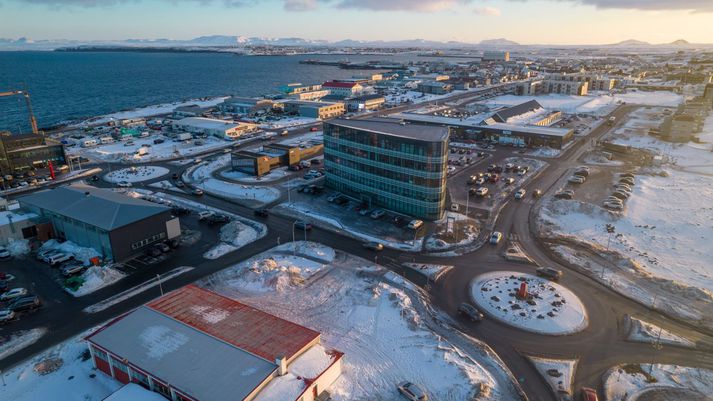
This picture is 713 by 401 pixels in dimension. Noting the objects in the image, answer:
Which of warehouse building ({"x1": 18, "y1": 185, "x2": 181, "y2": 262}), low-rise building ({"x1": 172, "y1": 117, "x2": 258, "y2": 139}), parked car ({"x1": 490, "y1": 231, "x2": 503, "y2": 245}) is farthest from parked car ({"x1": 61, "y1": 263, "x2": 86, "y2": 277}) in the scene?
low-rise building ({"x1": 172, "y1": 117, "x2": 258, "y2": 139})

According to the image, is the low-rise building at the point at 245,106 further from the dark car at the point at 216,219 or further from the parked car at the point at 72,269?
the parked car at the point at 72,269

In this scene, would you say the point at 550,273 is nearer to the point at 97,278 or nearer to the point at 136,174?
the point at 97,278

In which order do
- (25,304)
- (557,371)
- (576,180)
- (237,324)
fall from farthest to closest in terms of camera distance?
(576,180), (25,304), (237,324), (557,371)

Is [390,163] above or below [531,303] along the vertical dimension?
above

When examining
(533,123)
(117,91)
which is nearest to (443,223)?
(533,123)

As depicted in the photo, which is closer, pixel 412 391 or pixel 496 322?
pixel 412 391

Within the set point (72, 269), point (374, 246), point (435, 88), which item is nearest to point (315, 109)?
point (435, 88)

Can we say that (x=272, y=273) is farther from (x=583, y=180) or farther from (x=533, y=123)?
(x=533, y=123)
